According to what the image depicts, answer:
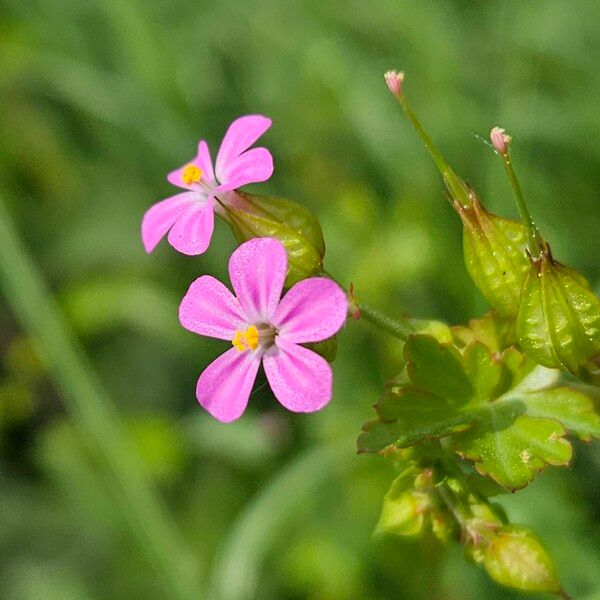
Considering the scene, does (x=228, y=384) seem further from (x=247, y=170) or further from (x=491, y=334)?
(x=491, y=334)

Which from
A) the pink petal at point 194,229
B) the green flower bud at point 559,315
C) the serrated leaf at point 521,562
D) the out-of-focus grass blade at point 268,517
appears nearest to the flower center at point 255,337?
the pink petal at point 194,229

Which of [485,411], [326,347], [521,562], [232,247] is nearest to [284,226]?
[326,347]

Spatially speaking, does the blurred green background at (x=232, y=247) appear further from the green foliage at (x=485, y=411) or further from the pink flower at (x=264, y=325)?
the pink flower at (x=264, y=325)

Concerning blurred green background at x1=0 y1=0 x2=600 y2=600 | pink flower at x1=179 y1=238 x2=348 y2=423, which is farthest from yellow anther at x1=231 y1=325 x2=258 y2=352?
blurred green background at x1=0 y1=0 x2=600 y2=600

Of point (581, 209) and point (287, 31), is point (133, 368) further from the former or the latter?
point (581, 209)

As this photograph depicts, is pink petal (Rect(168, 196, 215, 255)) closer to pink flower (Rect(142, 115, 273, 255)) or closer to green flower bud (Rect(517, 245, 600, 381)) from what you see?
pink flower (Rect(142, 115, 273, 255))

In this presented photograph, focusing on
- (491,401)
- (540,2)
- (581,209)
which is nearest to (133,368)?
(581,209)
